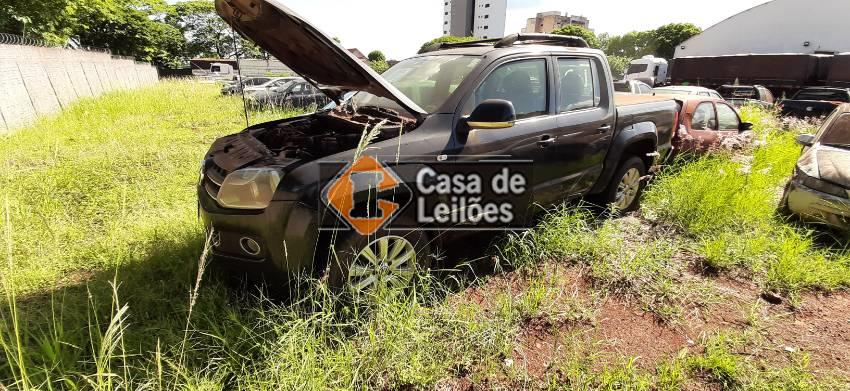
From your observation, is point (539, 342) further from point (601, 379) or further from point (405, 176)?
point (405, 176)

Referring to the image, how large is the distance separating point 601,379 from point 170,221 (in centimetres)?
366

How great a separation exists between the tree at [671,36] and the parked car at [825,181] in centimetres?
4724

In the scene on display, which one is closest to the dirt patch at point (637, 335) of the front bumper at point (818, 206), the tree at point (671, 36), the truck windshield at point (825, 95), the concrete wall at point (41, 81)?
the front bumper at point (818, 206)

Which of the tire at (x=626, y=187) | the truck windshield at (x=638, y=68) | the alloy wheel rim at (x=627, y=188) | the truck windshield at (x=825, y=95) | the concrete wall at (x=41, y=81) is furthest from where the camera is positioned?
the truck windshield at (x=638, y=68)

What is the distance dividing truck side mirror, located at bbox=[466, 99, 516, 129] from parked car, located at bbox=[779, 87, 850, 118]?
39.9ft

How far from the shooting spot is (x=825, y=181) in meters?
3.71

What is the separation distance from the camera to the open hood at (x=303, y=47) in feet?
7.27

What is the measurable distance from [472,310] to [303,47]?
207 centimetres

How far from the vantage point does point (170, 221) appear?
11.6 feet

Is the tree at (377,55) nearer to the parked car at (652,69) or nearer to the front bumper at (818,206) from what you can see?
the parked car at (652,69)

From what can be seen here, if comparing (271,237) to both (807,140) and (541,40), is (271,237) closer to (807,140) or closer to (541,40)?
(541,40)

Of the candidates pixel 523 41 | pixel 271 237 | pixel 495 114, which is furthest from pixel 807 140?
pixel 271 237

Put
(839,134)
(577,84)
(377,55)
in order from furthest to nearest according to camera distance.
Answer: (377,55)
(839,134)
(577,84)

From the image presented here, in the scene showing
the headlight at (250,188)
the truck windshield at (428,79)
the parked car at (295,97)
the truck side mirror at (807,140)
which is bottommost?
the parked car at (295,97)
